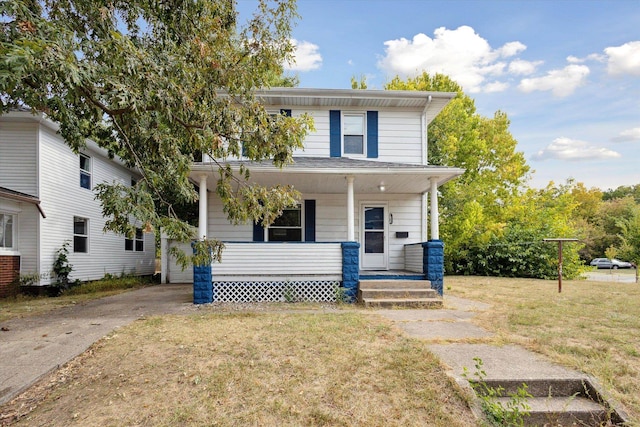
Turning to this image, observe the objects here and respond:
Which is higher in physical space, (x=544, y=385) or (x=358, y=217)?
(x=358, y=217)

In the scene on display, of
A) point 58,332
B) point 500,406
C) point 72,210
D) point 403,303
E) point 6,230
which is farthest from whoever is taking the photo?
point 72,210

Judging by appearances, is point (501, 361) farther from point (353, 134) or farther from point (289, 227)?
point (353, 134)

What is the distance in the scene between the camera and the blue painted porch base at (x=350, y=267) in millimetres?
7980

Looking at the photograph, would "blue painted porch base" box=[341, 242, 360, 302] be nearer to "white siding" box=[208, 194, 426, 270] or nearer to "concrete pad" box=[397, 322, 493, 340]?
"white siding" box=[208, 194, 426, 270]

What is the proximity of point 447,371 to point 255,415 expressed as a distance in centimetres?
199

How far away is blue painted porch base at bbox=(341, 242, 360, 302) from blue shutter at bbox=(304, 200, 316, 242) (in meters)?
2.15

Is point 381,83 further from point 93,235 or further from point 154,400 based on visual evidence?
point 154,400

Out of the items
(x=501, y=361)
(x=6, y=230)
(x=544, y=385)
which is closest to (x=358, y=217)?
(x=501, y=361)

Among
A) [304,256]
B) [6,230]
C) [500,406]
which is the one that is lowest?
[500,406]

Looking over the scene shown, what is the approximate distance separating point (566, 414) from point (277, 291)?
235 inches

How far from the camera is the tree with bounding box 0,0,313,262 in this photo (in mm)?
3057

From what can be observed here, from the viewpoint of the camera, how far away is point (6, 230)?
Result: 9.68 meters

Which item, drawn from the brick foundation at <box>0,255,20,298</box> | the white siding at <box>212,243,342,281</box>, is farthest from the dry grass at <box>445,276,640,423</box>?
the brick foundation at <box>0,255,20,298</box>

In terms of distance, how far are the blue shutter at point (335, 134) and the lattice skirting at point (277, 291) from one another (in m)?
3.85
